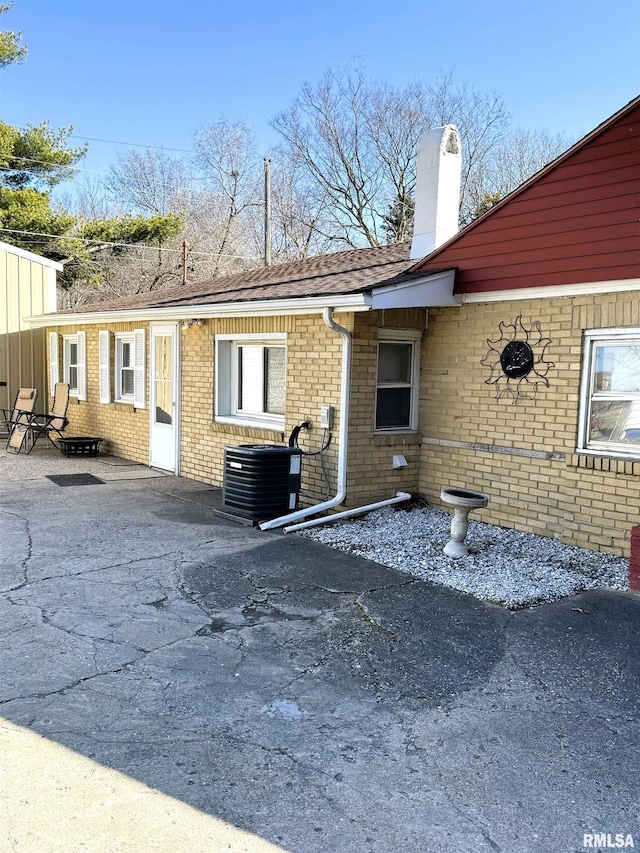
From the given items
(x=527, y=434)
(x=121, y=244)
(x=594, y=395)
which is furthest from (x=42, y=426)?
(x=121, y=244)

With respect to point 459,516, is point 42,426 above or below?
above

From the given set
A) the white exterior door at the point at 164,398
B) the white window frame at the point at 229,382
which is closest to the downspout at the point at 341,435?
the white window frame at the point at 229,382

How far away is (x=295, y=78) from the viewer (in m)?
29.2

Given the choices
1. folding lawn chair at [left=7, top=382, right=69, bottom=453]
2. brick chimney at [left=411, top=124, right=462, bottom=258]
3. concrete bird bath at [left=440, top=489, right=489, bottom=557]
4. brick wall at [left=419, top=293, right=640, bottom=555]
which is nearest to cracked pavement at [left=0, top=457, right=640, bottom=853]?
concrete bird bath at [left=440, top=489, right=489, bottom=557]

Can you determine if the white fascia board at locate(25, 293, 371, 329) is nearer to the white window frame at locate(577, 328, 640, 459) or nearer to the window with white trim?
the window with white trim

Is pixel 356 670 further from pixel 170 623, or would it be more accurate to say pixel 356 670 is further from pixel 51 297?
pixel 51 297

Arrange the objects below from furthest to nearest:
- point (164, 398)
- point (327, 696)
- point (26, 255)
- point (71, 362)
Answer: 1. point (26, 255)
2. point (71, 362)
3. point (164, 398)
4. point (327, 696)

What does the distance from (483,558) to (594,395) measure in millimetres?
1904

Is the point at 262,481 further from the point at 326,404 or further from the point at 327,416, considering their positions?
the point at 326,404

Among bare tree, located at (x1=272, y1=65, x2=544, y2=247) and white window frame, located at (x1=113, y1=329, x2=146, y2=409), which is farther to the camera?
bare tree, located at (x1=272, y1=65, x2=544, y2=247)

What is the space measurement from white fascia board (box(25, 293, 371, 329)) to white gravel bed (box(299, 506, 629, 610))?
→ 2.35 metres

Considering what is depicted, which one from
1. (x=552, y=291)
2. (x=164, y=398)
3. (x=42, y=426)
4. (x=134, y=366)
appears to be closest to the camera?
(x=552, y=291)

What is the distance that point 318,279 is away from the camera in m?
9.44

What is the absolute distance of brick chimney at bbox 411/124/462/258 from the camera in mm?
9383
